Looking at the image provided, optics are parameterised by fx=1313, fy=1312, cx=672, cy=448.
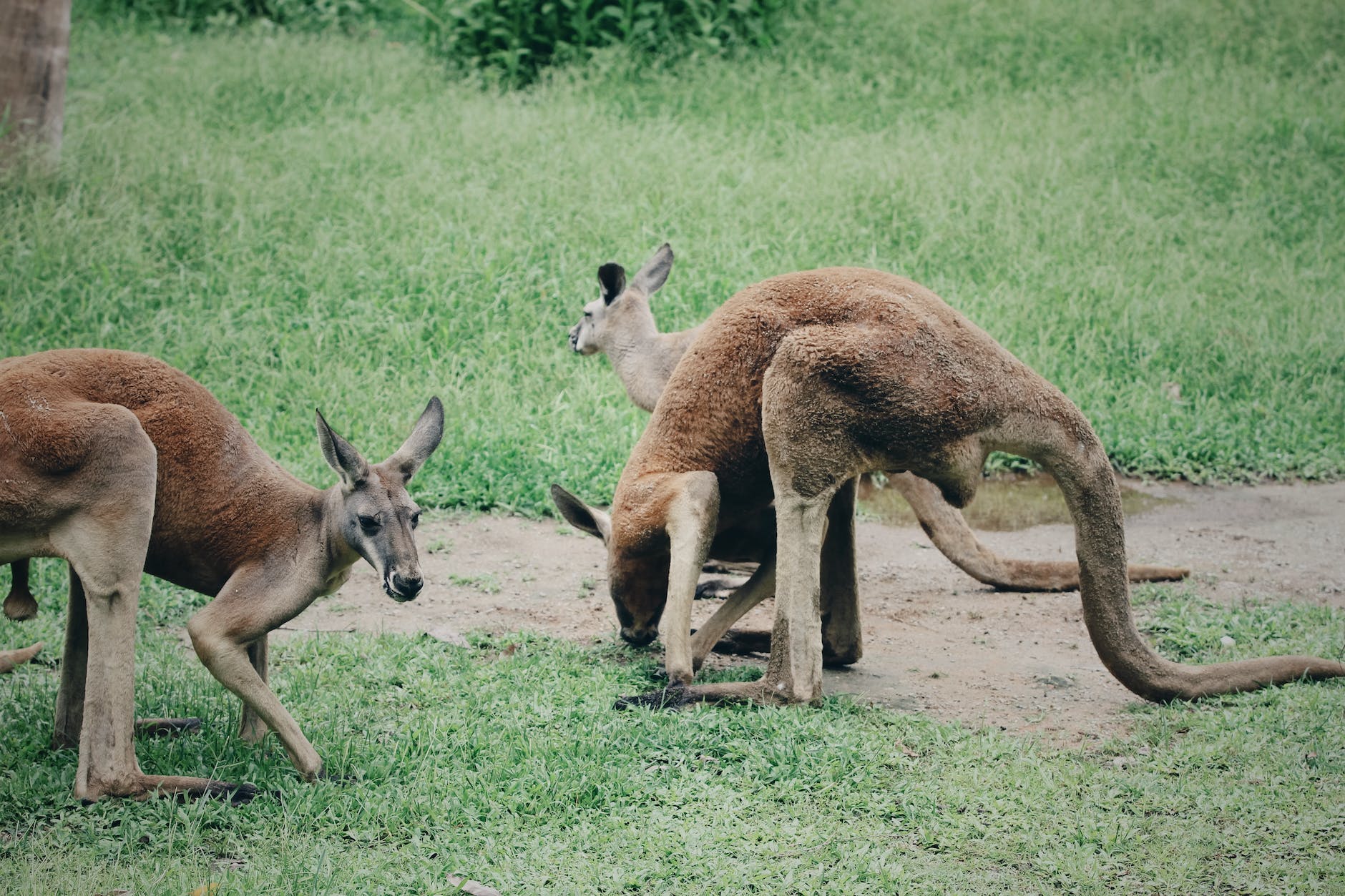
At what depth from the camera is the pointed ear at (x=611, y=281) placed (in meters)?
6.93

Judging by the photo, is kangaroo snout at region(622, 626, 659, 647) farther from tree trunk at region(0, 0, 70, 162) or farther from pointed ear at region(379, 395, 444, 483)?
tree trunk at region(0, 0, 70, 162)

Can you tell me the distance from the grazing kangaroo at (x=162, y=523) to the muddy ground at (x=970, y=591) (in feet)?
4.53

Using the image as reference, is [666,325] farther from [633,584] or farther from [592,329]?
[633,584]

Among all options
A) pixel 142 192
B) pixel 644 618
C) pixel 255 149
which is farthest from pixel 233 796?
pixel 255 149

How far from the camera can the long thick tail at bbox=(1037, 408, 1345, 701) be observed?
477 cm

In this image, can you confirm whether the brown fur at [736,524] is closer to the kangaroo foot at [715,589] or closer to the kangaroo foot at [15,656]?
the kangaroo foot at [715,589]

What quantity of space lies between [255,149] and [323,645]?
20.0 feet

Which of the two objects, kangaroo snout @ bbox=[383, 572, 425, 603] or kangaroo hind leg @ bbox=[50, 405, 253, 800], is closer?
kangaroo hind leg @ bbox=[50, 405, 253, 800]

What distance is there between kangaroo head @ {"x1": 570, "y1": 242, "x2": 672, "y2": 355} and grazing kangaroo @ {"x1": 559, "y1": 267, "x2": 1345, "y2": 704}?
1891 millimetres

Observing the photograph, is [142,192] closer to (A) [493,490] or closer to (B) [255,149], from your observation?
(B) [255,149]

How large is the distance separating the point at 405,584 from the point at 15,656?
76.0 inches

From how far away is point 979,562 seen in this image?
20.2 feet

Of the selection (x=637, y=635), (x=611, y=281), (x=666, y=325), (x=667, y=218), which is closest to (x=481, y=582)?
(x=637, y=635)

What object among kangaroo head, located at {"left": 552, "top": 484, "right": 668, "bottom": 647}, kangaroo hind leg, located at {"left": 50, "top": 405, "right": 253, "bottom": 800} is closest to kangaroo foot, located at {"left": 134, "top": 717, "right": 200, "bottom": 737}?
kangaroo hind leg, located at {"left": 50, "top": 405, "right": 253, "bottom": 800}
